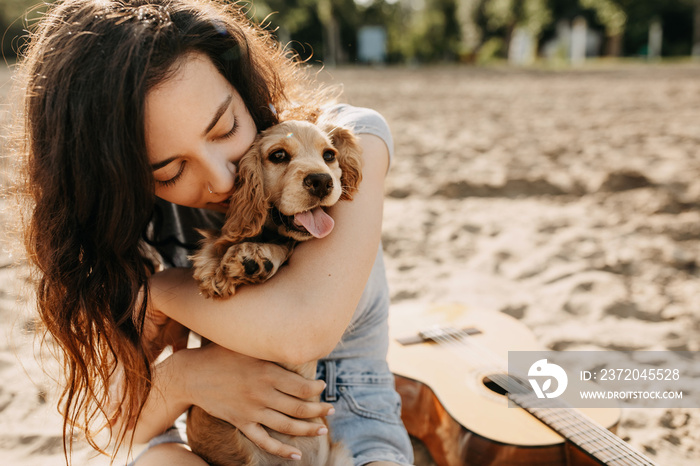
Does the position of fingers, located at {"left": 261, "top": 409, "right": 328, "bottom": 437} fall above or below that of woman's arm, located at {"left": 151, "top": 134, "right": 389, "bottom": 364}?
below

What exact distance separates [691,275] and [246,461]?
353cm

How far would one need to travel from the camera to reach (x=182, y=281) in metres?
1.75

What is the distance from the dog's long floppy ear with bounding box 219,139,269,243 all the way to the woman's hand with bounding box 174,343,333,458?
440 mm

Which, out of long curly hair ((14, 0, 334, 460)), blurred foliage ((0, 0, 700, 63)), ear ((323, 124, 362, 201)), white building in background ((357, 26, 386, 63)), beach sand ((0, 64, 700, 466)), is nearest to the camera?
long curly hair ((14, 0, 334, 460))

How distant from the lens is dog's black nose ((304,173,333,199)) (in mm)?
1654

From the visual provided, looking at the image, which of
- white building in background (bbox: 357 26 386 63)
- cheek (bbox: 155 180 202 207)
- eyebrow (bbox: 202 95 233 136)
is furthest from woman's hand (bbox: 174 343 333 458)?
white building in background (bbox: 357 26 386 63)

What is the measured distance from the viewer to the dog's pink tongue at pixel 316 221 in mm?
1705

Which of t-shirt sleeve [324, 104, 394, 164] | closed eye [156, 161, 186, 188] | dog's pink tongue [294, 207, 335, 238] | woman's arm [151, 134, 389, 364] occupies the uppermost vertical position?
t-shirt sleeve [324, 104, 394, 164]

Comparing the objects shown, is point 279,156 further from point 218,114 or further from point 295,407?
point 295,407

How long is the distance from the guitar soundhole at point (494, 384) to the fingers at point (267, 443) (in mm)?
1125

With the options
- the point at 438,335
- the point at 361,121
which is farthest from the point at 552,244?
the point at 361,121

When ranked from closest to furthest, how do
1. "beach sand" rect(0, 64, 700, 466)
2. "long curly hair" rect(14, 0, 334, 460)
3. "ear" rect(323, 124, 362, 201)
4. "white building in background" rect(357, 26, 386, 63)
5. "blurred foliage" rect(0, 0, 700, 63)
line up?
"long curly hair" rect(14, 0, 334, 460)
"ear" rect(323, 124, 362, 201)
"beach sand" rect(0, 64, 700, 466)
"blurred foliage" rect(0, 0, 700, 63)
"white building in background" rect(357, 26, 386, 63)

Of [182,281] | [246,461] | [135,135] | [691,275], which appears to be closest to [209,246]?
[182,281]

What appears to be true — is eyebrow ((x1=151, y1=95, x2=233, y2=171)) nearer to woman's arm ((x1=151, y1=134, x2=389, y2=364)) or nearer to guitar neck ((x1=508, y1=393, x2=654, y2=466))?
woman's arm ((x1=151, y1=134, x2=389, y2=364))
